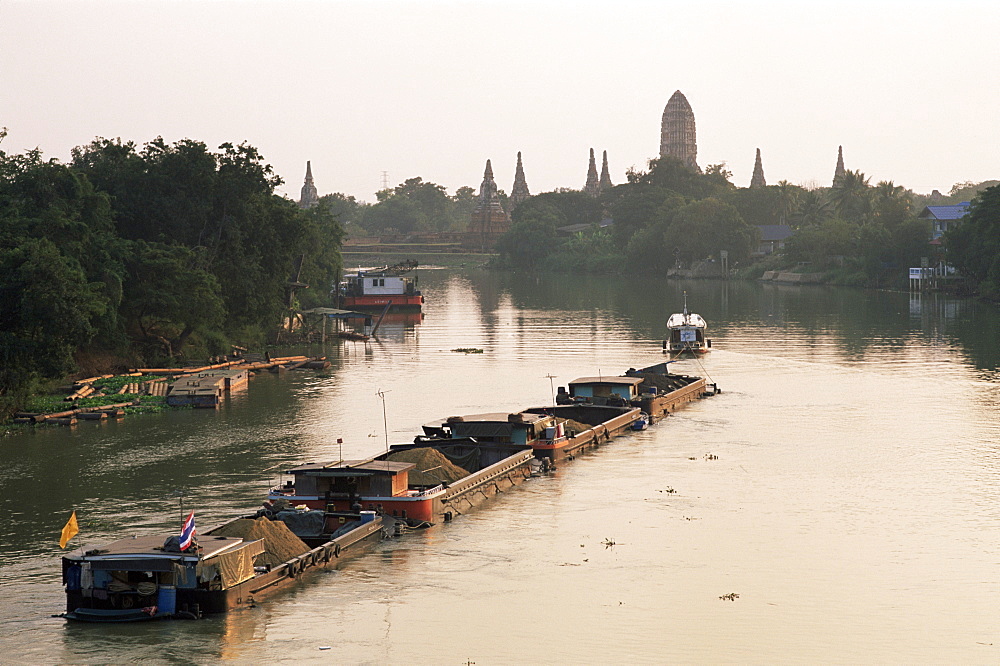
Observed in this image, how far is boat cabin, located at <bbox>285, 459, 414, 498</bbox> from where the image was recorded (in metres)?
29.1

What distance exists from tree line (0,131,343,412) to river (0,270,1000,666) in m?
4.02

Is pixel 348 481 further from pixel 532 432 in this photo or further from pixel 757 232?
pixel 757 232

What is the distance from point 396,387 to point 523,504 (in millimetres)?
23877

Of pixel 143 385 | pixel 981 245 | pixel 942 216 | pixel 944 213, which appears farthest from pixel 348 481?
pixel 944 213

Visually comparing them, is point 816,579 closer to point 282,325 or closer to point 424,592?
point 424,592

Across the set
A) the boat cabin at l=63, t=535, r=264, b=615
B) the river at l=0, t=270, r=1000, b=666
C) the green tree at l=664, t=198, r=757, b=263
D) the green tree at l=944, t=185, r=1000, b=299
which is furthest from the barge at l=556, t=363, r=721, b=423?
the green tree at l=664, t=198, r=757, b=263

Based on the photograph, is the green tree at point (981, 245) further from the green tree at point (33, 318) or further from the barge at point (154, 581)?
the barge at point (154, 581)

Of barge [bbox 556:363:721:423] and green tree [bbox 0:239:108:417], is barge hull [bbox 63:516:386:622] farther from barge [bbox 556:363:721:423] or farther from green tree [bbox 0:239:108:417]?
barge [bbox 556:363:721:423]

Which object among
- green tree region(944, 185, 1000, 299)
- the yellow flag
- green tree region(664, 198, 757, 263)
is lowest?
the yellow flag

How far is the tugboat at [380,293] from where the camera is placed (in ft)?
330

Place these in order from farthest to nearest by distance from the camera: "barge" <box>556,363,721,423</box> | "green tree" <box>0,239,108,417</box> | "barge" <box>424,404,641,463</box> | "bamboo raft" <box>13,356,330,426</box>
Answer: "barge" <box>556,363,721,423</box> → "bamboo raft" <box>13,356,330,426</box> → "green tree" <box>0,239,108,417</box> → "barge" <box>424,404,641,463</box>

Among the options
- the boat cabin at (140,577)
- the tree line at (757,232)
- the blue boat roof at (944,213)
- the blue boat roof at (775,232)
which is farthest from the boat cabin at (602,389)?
the blue boat roof at (775,232)

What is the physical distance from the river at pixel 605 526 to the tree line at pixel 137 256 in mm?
4022

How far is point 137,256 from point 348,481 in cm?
2946
